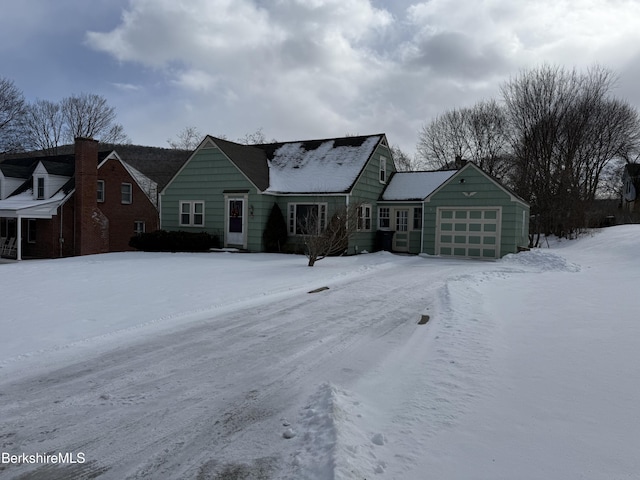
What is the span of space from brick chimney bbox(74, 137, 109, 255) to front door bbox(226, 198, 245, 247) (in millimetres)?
9186

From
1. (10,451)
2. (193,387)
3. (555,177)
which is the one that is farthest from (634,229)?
(10,451)

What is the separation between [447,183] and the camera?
20391 millimetres

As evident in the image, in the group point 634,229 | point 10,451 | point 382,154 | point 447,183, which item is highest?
point 382,154

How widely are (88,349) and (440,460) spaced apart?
4900mm

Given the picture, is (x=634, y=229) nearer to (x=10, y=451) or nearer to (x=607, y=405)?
(x=607, y=405)

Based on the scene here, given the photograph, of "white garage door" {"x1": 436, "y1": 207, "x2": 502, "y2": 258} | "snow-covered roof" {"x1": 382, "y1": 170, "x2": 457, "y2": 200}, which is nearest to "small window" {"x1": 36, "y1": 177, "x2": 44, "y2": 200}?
"snow-covered roof" {"x1": 382, "y1": 170, "x2": 457, "y2": 200}

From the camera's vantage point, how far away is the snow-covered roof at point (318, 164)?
21.5 m

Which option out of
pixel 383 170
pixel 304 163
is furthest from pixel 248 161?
pixel 383 170

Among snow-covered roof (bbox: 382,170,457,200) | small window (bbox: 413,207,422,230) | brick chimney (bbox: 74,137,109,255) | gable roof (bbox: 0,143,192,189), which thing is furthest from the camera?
gable roof (bbox: 0,143,192,189)

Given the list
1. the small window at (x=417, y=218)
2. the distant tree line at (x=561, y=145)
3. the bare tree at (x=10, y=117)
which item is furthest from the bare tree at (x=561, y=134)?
the bare tree at (x=10, y=117)

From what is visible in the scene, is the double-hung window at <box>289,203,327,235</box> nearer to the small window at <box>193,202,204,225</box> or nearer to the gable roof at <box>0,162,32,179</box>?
the small window at <box>193,202,204,225</box>

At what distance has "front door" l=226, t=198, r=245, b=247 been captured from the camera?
21.3 meters

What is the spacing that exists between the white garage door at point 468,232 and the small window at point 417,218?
174 centimetres

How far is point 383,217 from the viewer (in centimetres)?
2338
